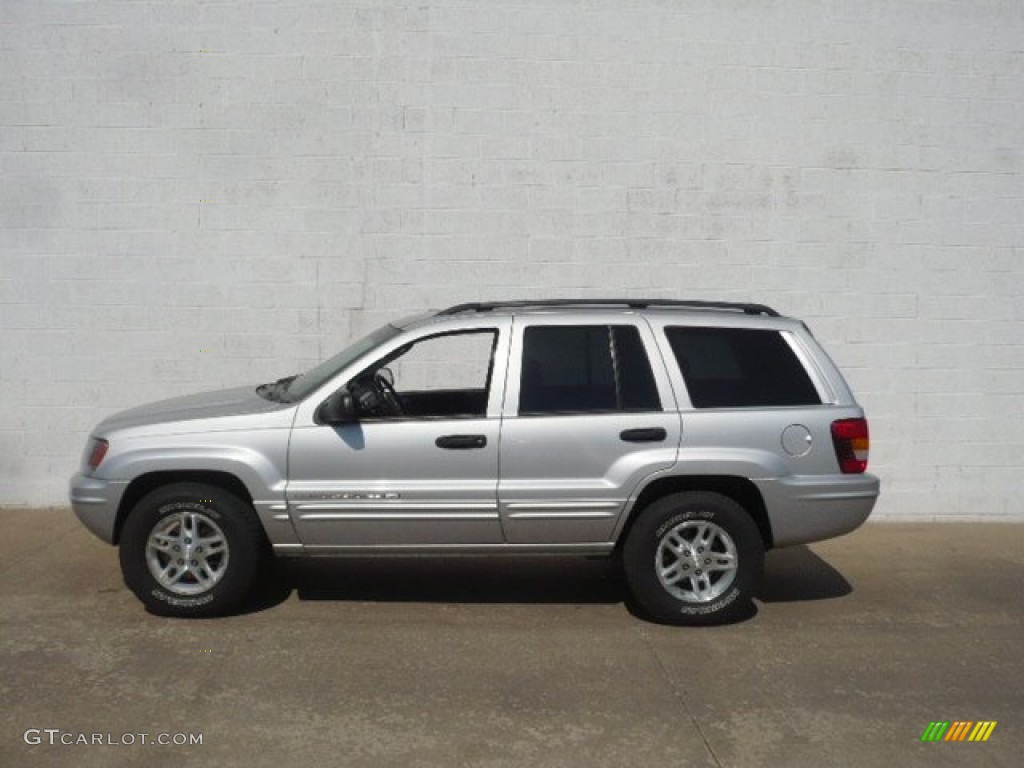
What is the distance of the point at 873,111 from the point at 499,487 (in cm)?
491

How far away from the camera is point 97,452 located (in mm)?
6527

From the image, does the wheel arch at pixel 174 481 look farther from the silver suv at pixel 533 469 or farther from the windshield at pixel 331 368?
the windshield at pixel 331 368

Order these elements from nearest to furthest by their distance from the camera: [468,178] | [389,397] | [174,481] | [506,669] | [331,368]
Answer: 1. [506,669]
2. [174,481]
3. [389,397]
4. [331,368]
5. [468,178]

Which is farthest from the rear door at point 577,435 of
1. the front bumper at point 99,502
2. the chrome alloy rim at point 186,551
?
the front bumper at point 99,502

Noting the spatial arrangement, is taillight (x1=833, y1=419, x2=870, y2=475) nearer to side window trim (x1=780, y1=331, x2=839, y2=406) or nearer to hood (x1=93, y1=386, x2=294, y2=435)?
side window trim (x1=780, y1=331, x2=839, y2=406)

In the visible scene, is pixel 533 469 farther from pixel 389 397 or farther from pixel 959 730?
pixel 959 730

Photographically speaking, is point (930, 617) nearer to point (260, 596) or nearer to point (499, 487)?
point (499, 487)

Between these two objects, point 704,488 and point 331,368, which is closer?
point 704,488

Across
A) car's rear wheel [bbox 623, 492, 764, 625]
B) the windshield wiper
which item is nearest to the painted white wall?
the windshield wiper

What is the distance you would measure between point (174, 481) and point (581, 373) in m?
2.41

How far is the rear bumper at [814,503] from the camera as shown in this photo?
20.9 feet

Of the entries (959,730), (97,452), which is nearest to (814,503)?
(959,730)

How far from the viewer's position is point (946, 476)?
30.5 feet

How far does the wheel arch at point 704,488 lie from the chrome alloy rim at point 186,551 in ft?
7.50
